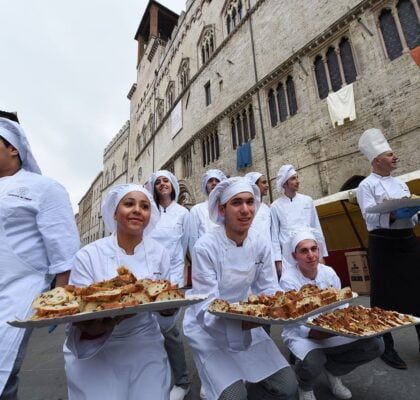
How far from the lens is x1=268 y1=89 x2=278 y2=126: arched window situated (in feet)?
40.9

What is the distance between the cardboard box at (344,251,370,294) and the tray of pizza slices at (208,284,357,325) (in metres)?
4.83

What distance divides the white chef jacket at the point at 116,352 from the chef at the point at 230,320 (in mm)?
321

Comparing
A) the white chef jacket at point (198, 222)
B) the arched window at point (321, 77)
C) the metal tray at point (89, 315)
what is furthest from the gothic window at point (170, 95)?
the metal tray at point (89, 315)

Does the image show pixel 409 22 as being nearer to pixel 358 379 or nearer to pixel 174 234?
pixel 174 234

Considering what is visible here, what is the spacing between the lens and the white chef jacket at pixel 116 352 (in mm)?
1426

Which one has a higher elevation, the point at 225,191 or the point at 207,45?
the point at 207,45

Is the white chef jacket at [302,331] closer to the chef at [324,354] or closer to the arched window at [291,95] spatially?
the chef at [324,354]

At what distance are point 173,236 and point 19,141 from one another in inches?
79.4

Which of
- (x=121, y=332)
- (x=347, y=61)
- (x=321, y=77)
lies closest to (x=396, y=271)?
(x=121, y=332)

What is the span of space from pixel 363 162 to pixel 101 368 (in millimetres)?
9600

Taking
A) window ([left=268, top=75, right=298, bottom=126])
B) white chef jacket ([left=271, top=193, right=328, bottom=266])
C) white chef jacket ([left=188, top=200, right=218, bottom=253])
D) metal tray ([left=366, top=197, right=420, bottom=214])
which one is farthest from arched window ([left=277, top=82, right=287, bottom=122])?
metal tray ([left=366, top=197, right=420, bottom=214])

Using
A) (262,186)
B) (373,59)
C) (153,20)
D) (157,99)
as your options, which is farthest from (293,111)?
(153,20)

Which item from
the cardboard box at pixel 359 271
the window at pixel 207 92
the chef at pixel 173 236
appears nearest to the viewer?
the chef at pixel 173 236

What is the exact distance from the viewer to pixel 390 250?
9.63 feet
